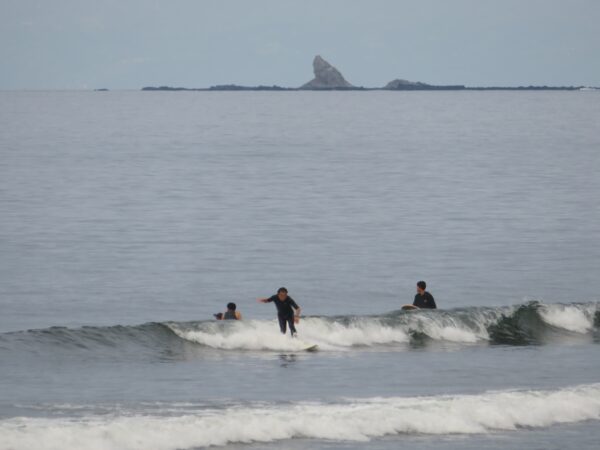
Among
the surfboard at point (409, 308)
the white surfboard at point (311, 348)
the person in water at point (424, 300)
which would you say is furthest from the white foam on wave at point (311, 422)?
the surfboard at point (409, 308)

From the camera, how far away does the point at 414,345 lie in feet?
111

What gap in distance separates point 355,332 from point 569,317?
7.27m

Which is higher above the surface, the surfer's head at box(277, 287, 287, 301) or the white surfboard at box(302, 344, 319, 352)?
the surfer's head at box(277, 287, 287, 301)

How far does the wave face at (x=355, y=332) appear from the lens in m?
32.4

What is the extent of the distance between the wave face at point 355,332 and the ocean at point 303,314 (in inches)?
2.8

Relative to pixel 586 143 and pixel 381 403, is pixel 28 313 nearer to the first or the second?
pixel 381 403

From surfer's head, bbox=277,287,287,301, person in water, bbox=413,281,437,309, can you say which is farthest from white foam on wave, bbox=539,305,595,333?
surfer's head, bbox=277,287,287,301

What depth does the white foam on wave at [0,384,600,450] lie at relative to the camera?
869 inches

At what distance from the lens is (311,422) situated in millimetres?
23375

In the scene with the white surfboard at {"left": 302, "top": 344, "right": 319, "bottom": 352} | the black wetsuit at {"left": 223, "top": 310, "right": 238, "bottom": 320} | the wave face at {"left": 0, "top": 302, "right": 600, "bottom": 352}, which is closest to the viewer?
the white surfboard at {"left": 302, "top": 344, "right": 319, "bottom": 352}

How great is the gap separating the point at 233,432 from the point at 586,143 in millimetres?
127808

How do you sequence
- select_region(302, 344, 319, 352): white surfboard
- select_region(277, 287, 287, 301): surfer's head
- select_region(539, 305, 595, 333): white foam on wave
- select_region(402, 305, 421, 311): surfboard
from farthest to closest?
select_region(539, 305, 595, 333): white foam on wave < select_region(402, 305, 421, 311): surfboard < select_region(302, 344, 319, 352): white surfboard < select_region(277, 287, 287, 301): surfer's head

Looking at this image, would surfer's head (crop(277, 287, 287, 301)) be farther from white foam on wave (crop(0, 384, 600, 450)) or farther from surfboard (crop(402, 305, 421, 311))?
white foam on wave (crop(0, 384, 600, 450))

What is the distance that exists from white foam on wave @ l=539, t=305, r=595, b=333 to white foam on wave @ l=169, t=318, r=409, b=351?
5.15 meters
